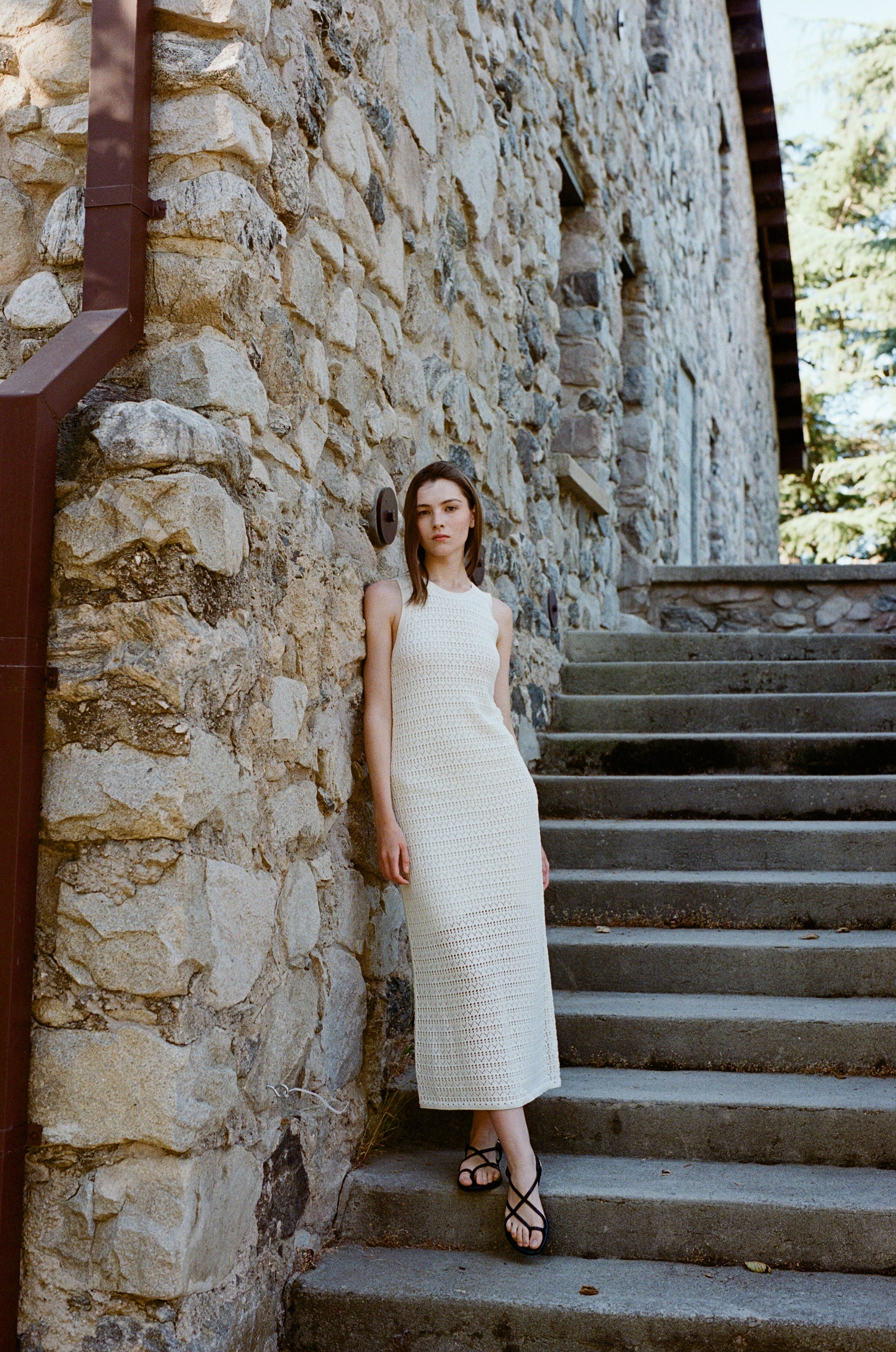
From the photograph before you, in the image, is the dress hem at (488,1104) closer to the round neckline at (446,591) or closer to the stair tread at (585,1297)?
the stair tread at (585,1297)

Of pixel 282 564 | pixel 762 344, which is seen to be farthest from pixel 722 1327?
pixel 762 344

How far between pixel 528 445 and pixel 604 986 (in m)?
2.16

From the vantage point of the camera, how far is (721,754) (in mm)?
4254

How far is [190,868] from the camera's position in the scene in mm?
1887

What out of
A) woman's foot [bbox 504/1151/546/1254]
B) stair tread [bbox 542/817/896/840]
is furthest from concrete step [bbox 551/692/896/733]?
woman's foot [bbox 504/1151/546/1254]

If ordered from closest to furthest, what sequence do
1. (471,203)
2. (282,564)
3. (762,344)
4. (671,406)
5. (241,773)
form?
1. (241,773)
2. (282,564)
3. (471,203)
4. (671,406)
5. (762,344)

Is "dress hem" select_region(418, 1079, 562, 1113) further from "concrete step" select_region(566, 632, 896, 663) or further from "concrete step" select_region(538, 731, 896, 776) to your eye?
"concrete step" select_region(566, 632, 896, 663)

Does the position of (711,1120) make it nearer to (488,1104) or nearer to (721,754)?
(488,1104)

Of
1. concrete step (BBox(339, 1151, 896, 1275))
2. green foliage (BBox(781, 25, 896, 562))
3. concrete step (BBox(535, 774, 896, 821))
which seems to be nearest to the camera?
concrete step (BBox(339, 1151, 896, 1275))

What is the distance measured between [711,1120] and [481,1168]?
1.80ft

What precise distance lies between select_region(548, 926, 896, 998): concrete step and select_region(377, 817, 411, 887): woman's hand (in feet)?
3.11

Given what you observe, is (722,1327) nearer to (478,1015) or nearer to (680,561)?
(478,1015)

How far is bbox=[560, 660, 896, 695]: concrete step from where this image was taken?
4.75m

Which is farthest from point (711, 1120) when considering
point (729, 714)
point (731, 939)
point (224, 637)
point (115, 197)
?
point (115, 197)
